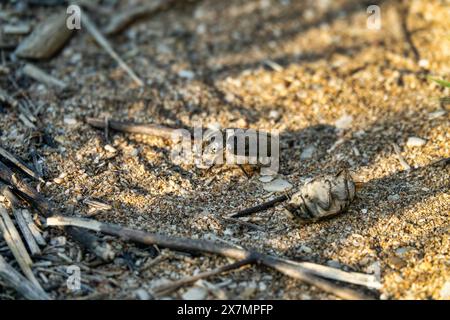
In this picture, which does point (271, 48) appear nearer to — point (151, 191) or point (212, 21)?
point (212, 21)

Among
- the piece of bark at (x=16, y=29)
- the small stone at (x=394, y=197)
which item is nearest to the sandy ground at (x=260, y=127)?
the small stone at (x=394, y=197)

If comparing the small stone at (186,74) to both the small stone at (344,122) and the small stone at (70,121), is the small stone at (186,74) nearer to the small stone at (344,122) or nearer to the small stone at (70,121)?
the small stone at (70,121)

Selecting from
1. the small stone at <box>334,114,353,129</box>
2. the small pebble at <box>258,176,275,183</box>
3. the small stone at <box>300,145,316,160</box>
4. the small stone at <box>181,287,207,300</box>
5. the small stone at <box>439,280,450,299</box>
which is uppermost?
the small stone at <box>334,114,353,129</box>

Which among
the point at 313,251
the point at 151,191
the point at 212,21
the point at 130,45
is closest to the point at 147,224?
the point at 151,191

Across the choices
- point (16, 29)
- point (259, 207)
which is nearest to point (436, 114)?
point (259, 207)

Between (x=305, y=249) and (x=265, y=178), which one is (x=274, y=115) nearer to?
(x=265, y=178)
